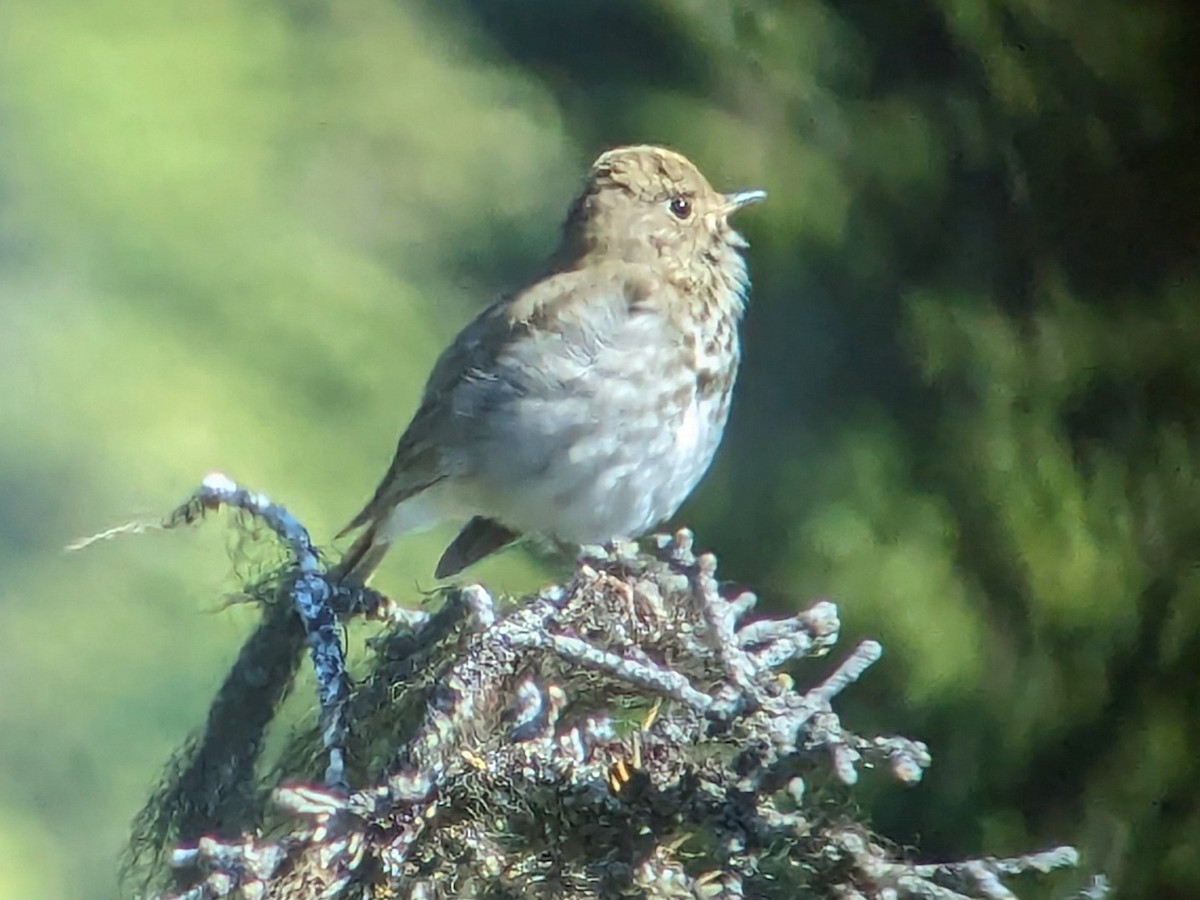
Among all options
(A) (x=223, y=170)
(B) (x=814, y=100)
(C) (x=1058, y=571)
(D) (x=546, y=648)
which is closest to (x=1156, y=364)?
(C) (x=1058, y=571)

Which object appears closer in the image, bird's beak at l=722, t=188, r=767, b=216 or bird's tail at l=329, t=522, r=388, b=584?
bird's tail at l=329, t=522, r=388, b=584

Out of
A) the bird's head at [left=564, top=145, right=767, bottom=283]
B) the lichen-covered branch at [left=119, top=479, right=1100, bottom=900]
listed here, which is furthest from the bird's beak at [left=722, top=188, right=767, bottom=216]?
the lichen-covered branch at [left=119, top=479, right=1100, bottom=900]

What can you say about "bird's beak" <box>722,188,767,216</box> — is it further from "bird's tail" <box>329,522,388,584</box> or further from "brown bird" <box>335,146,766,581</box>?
"bird's tail" <box>329,522,388,584</box>

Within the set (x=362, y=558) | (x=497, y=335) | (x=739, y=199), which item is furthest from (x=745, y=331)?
(x=362, y=558)

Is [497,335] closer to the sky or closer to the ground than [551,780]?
closer to the sky

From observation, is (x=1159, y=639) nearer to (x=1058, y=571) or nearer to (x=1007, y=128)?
(x=1058, y=571)

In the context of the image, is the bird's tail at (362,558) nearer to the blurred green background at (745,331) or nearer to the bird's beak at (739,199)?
the blurred green background at (745,331)

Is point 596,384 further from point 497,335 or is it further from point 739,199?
point 739,199
